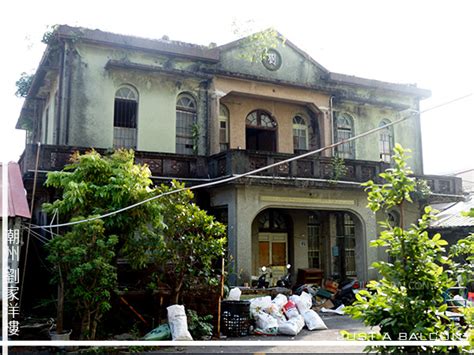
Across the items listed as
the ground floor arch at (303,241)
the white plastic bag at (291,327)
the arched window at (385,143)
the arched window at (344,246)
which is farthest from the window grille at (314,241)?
the white plastic bag at (291,327)

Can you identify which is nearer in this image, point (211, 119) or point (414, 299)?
point (414, 299)

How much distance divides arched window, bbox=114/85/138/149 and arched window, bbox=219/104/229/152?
3.23 meters

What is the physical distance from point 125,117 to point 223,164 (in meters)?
3.82

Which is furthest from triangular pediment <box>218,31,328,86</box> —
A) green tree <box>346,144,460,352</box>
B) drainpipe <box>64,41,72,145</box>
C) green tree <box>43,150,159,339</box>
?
green tree <box>346,144,460,352</box>

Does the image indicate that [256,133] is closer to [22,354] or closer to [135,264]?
[135,264]

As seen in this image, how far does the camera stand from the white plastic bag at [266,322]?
37.6ft

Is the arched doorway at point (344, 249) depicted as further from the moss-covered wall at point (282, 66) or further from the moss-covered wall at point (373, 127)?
the moss-covered wall at point (282, 66)

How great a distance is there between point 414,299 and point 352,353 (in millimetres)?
4444

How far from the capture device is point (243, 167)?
48.9ft

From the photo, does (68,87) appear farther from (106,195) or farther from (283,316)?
(283,316)

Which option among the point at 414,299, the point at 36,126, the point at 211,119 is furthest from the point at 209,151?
the point at 414,299

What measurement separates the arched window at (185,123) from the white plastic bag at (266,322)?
23.1 ft

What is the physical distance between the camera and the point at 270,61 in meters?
18.5

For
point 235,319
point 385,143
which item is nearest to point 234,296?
point 235,319
